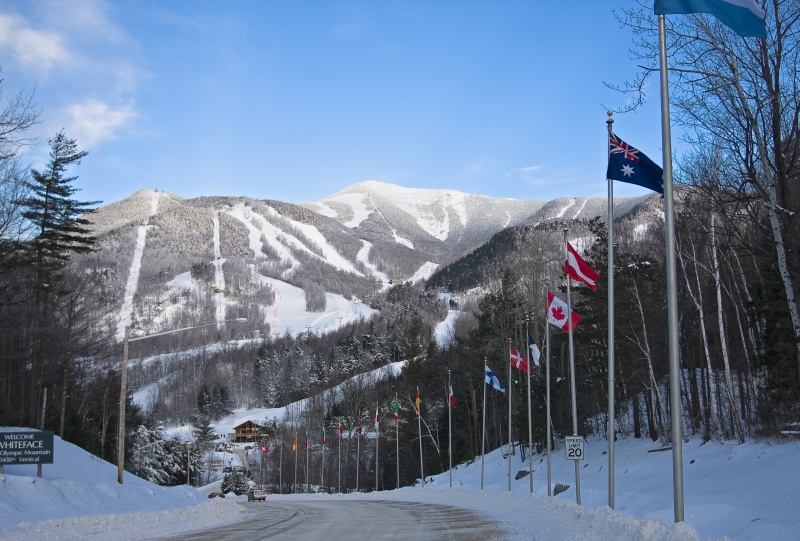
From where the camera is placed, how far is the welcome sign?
2119cm

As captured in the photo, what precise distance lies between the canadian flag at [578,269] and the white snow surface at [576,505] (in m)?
6.33

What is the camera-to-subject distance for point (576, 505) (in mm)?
21984

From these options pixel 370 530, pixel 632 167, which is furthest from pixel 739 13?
pixel 370 530

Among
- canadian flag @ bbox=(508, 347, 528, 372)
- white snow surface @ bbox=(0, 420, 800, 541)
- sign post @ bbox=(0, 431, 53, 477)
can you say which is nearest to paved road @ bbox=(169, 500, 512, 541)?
white snow surface @ bbox=(0, 420, 800, 541)

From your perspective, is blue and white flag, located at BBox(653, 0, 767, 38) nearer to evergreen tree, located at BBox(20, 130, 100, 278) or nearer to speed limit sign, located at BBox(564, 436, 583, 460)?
speed limit sign, located at BBox(564, 436, 583, 460)

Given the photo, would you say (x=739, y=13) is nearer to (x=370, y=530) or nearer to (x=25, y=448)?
(x=370, y=530)

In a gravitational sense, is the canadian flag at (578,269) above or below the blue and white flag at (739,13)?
below

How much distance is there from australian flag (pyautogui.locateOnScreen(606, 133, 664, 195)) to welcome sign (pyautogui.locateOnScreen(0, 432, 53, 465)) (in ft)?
61.4

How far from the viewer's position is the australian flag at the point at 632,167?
14656 mm

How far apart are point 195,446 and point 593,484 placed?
281ft

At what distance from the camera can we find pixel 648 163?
15039mm

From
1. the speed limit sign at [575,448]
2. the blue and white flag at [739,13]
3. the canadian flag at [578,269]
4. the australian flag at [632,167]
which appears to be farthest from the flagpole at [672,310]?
the speed limit sign at [575,448]

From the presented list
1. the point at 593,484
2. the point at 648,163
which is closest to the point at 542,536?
the point at 648,163

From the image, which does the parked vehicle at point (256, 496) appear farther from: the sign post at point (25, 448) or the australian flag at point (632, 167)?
the australian flag at point (632, 167)
